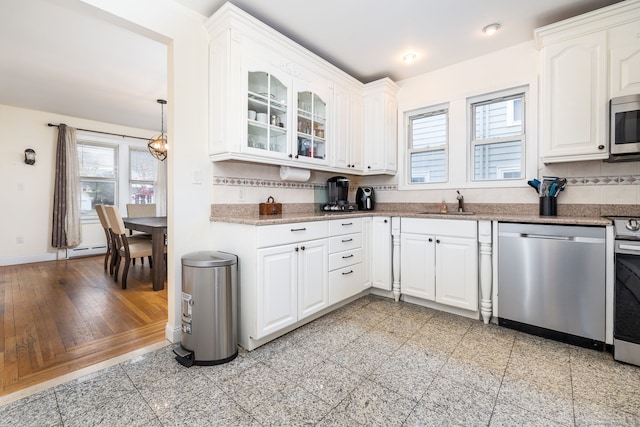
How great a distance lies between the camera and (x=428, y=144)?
3.39 meters

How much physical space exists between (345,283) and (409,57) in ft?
7.94

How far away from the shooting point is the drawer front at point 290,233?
1.97 metres

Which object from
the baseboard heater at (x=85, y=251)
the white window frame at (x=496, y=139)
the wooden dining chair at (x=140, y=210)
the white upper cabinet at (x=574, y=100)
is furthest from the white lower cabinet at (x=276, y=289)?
the baseboard heater at (x=85, y=251)

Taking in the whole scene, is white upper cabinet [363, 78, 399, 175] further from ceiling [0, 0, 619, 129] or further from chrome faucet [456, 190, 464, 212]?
chrome faucet [456, 190, 464, 212]

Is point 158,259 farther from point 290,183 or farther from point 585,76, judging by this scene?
point 585,76

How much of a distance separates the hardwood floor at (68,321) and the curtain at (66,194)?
1.10 metres

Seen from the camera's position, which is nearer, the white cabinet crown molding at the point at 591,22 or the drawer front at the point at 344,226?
the white cabinet crown molding at the point at 591,22

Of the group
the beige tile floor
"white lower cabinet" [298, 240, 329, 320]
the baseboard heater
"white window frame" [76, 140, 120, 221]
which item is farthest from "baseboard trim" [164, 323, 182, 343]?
"white window frame" [76, 140, 120, 221]

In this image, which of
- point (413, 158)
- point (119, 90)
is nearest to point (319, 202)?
point (413, 158)

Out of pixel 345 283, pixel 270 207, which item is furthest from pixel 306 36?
pixel 345 283

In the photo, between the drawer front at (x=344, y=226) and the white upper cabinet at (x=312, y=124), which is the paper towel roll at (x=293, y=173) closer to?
the white upper cabinet at (x=312, y=124)

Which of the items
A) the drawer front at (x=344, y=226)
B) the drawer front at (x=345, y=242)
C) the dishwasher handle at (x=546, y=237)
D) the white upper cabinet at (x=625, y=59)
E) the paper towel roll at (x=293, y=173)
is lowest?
the drawer front at (x=345, y=242)

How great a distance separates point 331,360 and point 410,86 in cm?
316

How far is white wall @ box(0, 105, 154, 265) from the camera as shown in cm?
456
